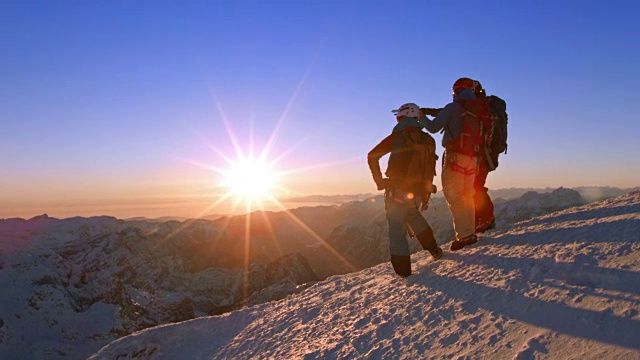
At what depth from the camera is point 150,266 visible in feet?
287

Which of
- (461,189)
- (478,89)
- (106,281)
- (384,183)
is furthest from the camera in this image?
(106,281)

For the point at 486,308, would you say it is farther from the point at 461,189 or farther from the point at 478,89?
the point at 478,89

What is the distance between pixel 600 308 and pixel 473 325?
1.04m

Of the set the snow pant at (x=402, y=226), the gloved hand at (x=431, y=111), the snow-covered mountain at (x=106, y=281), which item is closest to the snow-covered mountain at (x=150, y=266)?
the snow-covered mountain at (x=106, y=281)

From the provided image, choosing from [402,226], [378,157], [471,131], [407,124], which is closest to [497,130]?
[471,131]

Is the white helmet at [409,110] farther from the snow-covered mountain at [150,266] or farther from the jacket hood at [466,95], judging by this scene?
the snow-covered mountain at [150,266]

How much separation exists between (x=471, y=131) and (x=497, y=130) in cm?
112

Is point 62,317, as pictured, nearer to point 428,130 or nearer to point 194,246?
point 194,246

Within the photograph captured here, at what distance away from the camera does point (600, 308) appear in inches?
133

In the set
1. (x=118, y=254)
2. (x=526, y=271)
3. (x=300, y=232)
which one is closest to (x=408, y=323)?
(x=526, y=271)

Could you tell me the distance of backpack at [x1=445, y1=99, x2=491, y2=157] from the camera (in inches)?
255

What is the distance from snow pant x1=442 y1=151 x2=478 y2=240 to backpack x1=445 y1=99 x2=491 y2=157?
112 mm

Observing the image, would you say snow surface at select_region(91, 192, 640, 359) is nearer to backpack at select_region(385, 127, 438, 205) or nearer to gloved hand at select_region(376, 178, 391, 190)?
backpack at select_region(385, 127, 438, 205)

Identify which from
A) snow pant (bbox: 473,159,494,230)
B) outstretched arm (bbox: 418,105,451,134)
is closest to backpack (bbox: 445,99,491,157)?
outstretched arm (bbox: 418,105,451,134)
